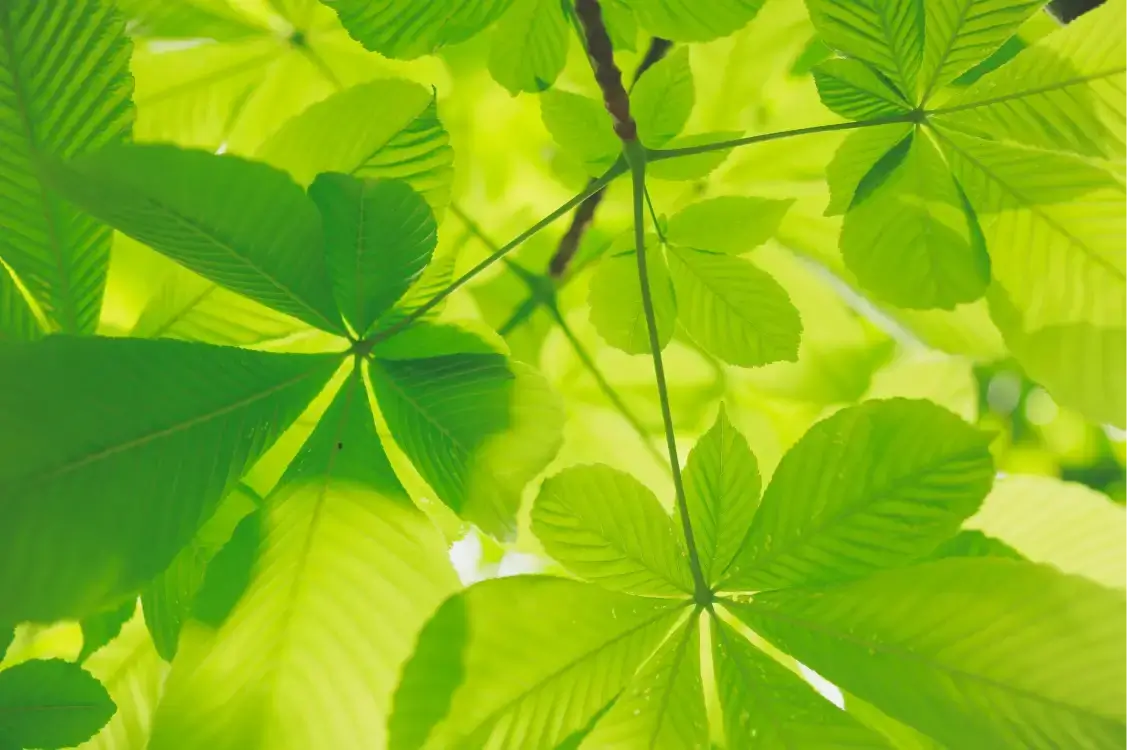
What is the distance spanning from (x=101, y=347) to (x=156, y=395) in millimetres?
45

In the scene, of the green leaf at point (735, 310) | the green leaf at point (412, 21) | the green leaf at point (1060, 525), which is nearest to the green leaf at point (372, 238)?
the green leaf at point (412, 21)

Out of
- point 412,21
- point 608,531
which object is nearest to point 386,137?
point 412,21

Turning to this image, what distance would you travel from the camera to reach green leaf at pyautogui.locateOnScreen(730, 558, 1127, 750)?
0.55 m

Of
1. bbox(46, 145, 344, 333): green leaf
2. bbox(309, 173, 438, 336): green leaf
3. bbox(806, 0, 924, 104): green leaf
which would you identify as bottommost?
→ bbox(46, 145, 344, 333): green leaf

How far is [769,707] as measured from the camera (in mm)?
606

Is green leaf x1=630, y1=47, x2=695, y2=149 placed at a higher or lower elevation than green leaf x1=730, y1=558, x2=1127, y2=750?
higher

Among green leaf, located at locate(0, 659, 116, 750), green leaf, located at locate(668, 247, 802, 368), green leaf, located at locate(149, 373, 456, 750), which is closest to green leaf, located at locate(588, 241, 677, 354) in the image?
green leaf, located at locate(668, 247, 802, 368)

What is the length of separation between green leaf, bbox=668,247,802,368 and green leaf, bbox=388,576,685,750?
297 mm

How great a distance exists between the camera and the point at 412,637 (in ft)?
1.93

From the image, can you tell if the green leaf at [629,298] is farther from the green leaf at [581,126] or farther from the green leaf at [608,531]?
the green leaf at [608,531]

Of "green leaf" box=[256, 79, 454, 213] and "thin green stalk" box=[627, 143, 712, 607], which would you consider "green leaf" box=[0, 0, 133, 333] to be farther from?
"thin green stalk" box=[627, 143, 712, 607]

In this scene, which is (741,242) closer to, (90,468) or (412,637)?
(412,637)

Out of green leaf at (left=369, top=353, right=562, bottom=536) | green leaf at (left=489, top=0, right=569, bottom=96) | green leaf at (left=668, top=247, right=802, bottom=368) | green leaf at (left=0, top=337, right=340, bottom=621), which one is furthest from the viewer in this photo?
green leaf at (left=668, top=247, right=802, bottom=368)

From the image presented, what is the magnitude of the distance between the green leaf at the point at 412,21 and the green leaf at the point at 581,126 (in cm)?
18
